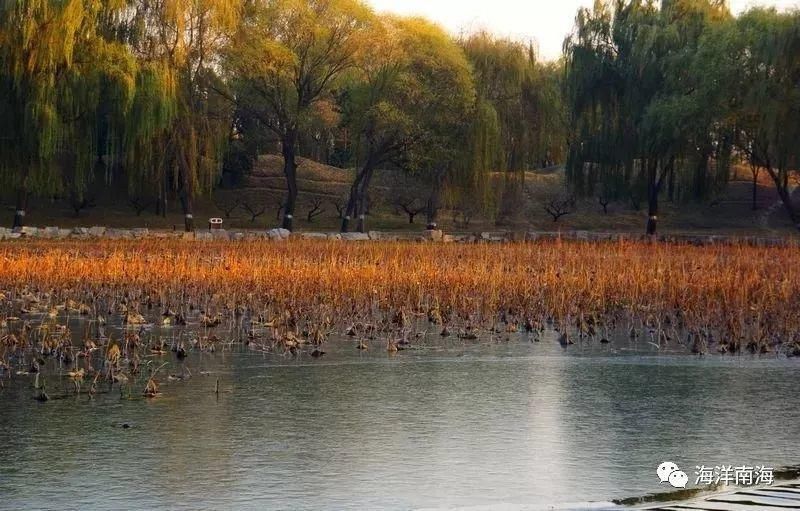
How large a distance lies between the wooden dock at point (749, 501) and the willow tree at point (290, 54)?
1715 inches

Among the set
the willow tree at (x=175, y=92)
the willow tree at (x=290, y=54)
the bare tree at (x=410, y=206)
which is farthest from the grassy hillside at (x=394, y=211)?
the willow tree at (x=175, y=92)

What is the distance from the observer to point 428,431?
9531 millimetres

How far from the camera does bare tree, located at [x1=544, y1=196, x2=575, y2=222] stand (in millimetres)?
63844

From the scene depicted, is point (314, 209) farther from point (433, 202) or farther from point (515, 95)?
point (515, 95)

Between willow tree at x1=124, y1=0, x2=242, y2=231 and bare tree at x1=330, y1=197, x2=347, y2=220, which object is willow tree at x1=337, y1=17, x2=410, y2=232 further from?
bare tree at x1=330, y1=197, x2=347, y2=220

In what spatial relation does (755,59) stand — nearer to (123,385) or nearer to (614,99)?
(614,99)

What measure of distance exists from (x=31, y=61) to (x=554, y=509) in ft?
124

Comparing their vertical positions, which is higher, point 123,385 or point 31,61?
point 31,61

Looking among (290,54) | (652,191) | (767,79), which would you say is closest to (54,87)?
(290,54)

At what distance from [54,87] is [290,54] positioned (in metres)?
11.6

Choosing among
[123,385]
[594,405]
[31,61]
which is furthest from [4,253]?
[594,405]

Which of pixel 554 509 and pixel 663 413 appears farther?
pixel 663 413

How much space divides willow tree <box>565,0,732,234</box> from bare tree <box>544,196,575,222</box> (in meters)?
8.46

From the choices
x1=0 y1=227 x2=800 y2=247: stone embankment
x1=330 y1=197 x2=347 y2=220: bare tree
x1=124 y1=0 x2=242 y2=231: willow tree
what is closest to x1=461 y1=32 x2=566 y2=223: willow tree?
x1=0 y1=227 x2=800 y2=247: stone embankment
